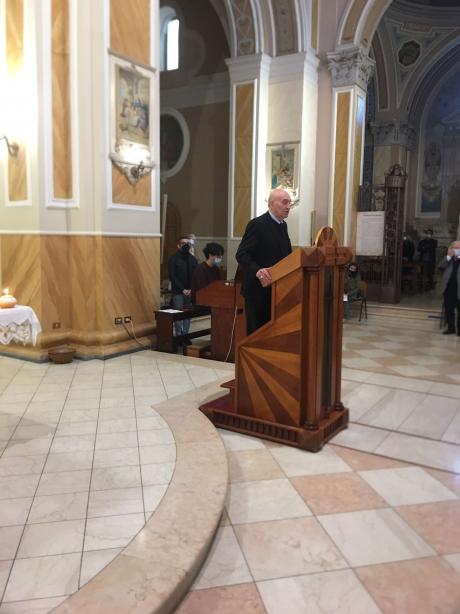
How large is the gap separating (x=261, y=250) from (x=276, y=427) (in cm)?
145

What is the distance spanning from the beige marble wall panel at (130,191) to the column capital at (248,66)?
206 inches

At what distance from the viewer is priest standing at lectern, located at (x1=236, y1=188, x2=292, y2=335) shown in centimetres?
438

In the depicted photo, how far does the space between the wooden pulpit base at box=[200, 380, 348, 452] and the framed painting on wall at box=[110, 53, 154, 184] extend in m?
3.48

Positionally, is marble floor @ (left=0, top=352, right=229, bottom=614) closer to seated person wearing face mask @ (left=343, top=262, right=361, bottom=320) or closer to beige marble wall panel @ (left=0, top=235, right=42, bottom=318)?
beige marble wall panel @ (left=0, top=235, right=42, bottom=318)

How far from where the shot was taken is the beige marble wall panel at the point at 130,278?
21.6 ft

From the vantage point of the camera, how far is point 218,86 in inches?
515

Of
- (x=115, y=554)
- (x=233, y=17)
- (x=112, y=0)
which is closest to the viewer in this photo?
(x=115, y=554)

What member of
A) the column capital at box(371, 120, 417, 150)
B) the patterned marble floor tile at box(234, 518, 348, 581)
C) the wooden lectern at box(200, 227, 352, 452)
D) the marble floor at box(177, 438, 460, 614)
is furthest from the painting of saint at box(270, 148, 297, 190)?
the patterned marble floor tile at box(234, 518, 348, 581)

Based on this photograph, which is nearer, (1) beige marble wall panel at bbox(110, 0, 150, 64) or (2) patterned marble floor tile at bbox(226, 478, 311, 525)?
(2) patterned marble floor tile at bbox(226, 478, 311, 525)

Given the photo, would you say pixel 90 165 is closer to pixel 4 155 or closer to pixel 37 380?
pixel 4 155

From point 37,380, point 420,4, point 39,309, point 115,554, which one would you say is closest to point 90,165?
point 39,309

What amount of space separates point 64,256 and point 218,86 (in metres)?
8.22

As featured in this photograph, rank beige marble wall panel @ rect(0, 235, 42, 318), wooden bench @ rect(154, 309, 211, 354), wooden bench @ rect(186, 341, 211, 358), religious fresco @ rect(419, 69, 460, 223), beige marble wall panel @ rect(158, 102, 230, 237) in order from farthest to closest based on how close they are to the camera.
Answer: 1. religious fresco @ rect(419, 69, 460, 223)
2. beige marble wall panel @ rect(158, 102, 230, 237)
3. wooden bench @ rect(154, 309, 211, 354)
4. wooden bench @ rect(186, 341, 211, 358)
5. beige marble wall panel @ rect(0, 235, 42, 318)

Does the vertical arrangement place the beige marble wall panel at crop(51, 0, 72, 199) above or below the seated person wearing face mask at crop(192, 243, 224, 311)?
above
